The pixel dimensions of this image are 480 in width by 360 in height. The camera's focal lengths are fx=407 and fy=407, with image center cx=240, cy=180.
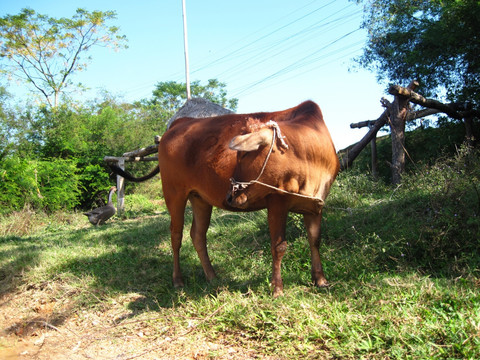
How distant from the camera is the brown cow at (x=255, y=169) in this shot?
3.66 metres

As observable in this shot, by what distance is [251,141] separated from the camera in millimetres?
3490

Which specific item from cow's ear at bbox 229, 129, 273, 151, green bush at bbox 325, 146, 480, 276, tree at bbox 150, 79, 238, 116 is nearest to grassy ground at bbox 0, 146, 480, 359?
green bush at bbox 325, 146, 480, 276

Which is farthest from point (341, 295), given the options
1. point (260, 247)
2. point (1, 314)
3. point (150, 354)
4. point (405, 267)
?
point (1, 314)

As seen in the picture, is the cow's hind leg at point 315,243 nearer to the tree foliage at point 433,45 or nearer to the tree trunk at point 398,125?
the tree trunk at point 398,125

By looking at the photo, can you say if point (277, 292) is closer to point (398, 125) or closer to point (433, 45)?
point (398, 125)

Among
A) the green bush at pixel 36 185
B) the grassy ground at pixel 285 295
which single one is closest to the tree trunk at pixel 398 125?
the grassy ground at pixel 285 295

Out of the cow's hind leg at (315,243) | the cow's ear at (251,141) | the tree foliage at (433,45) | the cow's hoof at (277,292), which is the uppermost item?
the tree foliage at (433,45)

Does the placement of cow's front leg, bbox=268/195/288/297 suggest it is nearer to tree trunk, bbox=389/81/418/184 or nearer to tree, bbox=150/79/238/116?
tree trunk, bbox=389/81/418/184

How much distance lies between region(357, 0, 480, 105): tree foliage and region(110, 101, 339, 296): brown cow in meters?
5.83

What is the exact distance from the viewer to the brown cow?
366 cm

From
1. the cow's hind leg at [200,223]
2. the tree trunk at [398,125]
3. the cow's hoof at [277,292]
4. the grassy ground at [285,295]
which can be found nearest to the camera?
the grassy ground at [285,295]

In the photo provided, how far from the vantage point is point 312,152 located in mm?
3867

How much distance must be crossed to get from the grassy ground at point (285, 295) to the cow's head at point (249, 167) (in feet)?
3.00

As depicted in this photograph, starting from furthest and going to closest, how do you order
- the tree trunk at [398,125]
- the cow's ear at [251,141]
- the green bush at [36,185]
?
the green bush at [36,185] < the tree trunk at [398,125] < the cow's ear at [251,141]
